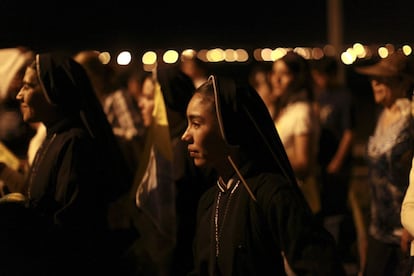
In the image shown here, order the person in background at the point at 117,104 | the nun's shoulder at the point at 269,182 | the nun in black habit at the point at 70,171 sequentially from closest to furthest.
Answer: the nun's shoulder at the point at 269,182 < the nun in black habit at the point at 70,171 < the person in background at the point at 117,104

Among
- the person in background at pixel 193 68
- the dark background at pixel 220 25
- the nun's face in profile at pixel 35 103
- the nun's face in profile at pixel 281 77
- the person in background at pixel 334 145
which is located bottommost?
the dark background at pixel 220 25

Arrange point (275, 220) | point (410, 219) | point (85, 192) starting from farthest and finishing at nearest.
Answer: point (85, 192) → point (410, 219) → point (275, 220)

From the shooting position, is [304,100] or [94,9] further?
[94,9]

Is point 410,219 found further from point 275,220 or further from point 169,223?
point 169,223

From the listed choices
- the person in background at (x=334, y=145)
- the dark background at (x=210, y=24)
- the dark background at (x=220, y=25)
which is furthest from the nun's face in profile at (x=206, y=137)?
the dark background at (x=210, y=24)

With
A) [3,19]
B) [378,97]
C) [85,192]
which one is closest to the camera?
[85,192]

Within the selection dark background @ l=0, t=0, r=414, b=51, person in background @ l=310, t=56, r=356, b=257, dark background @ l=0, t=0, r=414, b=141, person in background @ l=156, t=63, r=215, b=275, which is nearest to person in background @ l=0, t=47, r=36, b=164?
person in background @ l=156, t=63, r=215, b=275

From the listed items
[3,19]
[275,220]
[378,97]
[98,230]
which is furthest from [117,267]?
[3,19]

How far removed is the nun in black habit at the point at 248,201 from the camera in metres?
6.01

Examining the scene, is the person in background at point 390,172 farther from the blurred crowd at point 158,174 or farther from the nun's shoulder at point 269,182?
the nun's shoulder at point 269,182

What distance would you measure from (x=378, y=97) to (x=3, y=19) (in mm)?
4792

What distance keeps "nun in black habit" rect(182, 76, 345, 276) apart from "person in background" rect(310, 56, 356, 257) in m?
4.24

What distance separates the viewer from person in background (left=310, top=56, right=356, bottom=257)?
36.3 ft

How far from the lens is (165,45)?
144 ft
